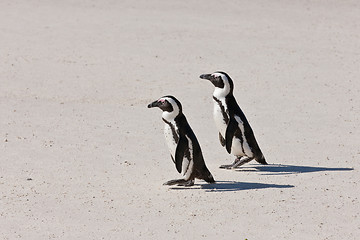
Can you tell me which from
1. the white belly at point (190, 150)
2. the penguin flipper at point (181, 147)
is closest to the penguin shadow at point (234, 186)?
the white belly at point (190, 150)

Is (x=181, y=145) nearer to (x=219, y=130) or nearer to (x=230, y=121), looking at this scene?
(x=230, y=121)

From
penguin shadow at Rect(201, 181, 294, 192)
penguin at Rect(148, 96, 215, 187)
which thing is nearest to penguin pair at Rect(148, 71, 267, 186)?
penguin at Rect(148, 96, 215, 187)

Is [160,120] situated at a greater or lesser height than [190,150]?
greater

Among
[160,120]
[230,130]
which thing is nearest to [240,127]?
[230,130]

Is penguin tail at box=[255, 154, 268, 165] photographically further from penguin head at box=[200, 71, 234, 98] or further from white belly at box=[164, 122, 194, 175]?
white belly at box=[164, 122, 194, 175]

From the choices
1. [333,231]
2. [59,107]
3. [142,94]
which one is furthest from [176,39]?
[333,231]

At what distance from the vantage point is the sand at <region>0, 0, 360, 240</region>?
809 centimetres

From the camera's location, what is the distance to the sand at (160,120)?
8.09 m

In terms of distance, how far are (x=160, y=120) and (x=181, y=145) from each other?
12.6ft

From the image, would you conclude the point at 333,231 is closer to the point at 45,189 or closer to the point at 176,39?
the point at 45,189

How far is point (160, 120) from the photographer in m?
12.7

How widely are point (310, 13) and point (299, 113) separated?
352 inches

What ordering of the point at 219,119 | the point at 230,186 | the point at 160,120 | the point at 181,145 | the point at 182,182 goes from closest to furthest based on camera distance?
the point at 181,145 → the point at 182,182 → the point at 230,186 → the point at 219,119 → the point at 160,120

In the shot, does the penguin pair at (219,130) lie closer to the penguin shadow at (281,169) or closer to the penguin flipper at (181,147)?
the penguin flipper at (181,147)
